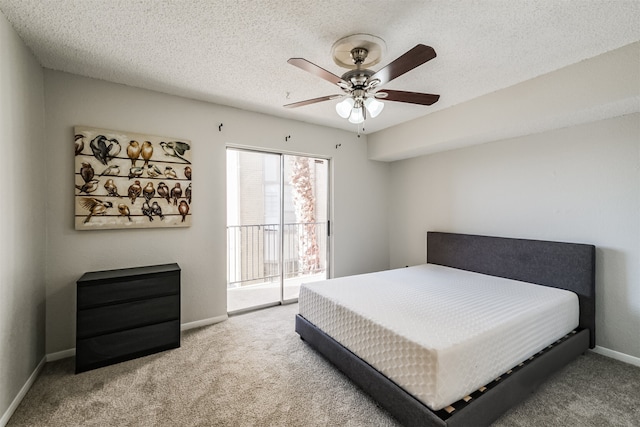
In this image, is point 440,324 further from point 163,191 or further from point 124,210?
point 124,210

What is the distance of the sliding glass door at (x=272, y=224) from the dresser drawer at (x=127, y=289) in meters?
1.26

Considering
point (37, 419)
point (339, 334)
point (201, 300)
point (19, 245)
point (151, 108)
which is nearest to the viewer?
point (37, 419)

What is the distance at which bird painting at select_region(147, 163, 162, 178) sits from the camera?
277 centimetres

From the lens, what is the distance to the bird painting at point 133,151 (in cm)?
268

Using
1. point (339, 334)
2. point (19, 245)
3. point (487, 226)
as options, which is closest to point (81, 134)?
point (19, 245)

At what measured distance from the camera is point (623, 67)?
79.8 inches

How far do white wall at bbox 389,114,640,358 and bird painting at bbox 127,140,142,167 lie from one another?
12.0ft

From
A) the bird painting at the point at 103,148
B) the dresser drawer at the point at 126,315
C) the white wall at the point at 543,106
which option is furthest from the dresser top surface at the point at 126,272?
the white wall at the point at 543,106

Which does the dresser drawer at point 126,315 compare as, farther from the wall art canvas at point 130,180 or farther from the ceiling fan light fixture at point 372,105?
the ceiling fan light fixture at point 372,105

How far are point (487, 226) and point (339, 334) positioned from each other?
2394 millimetres

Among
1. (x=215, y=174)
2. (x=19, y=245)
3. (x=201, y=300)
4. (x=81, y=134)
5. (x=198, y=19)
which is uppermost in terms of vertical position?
(x=198, y=19)

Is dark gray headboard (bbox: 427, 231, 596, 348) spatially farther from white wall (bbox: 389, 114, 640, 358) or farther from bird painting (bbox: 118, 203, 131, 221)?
bird painting (bbox: 118, 203, 131, 221)

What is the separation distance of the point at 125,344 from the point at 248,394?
1.24m

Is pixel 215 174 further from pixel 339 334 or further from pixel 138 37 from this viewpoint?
pixel 339 334
